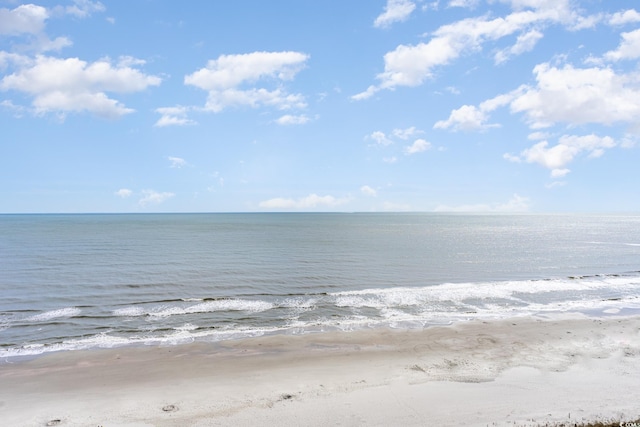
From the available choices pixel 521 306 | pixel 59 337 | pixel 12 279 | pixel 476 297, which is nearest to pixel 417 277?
pixel 476 297

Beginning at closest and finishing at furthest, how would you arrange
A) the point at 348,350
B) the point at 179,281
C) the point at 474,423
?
the point at 474,423
the point at 348,350
the point at 179,281

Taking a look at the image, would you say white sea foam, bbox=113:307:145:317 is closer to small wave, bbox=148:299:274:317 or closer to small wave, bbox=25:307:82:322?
small wave, bbox=148:299:274:317

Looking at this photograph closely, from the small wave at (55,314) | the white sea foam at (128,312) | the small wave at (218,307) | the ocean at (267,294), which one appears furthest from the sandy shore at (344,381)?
the small wave at (55,314)

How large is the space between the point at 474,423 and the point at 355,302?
18005 millimetres

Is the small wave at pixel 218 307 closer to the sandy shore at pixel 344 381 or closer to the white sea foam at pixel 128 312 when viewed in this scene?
the white sea foam at pixel 128 312

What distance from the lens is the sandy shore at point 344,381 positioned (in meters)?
13.2

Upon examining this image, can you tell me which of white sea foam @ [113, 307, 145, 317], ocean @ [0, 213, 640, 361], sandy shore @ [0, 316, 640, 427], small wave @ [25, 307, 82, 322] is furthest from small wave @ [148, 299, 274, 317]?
sandy shore @ [0, 316, 640, 427]

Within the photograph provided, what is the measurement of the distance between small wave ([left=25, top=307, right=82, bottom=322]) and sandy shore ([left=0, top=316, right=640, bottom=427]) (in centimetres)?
812

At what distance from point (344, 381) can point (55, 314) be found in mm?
22403

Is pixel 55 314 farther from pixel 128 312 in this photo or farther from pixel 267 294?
pixel 267 294

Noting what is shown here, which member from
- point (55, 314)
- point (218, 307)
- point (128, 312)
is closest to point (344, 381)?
point (218, 307)

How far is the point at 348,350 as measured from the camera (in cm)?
2014

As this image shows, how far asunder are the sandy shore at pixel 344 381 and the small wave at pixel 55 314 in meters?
8.12

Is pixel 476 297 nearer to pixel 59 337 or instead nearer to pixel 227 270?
pixel 227 270
